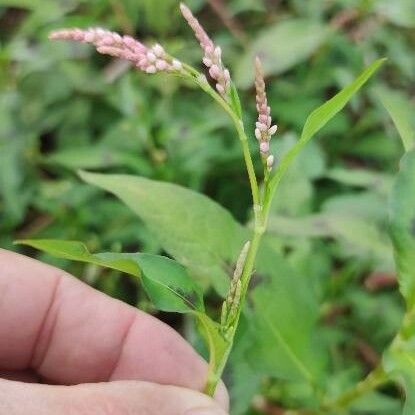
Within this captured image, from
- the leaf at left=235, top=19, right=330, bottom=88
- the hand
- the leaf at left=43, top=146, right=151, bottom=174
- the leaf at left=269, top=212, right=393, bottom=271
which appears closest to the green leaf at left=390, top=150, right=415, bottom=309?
the hand

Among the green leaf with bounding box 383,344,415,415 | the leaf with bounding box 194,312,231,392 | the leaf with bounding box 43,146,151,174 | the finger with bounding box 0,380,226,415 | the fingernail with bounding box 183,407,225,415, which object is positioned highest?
the leaf with bounding box 43,146,151,174

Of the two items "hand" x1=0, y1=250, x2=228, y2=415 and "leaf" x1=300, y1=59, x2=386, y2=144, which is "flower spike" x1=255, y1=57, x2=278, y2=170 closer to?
"leaf" x1=300, y1=59, x2=386, y2=144

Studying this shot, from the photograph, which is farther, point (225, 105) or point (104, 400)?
point (104, 400)

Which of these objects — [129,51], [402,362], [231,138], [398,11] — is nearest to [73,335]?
[402,362]

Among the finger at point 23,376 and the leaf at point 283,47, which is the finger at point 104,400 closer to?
the finger at point 23,376

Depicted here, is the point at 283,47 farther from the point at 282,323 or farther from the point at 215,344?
the point at 215,344

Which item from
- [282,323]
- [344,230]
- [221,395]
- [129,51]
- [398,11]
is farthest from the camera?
[398,11]
